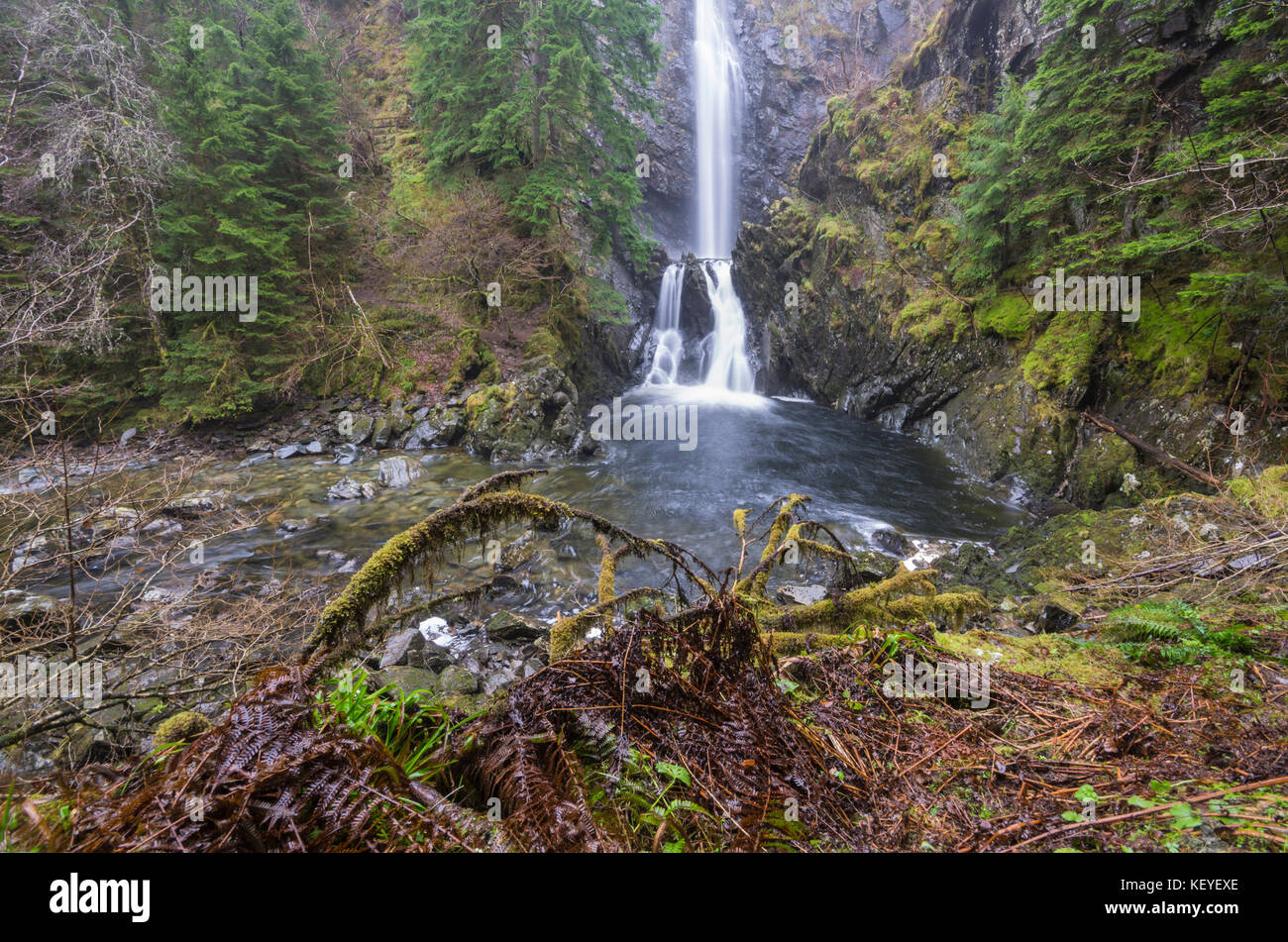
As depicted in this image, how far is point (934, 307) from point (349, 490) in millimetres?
16982

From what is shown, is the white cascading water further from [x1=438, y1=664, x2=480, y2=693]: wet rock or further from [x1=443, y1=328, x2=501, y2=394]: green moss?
[x1=438, y1=664, x2=480, y2=693]: wet rock

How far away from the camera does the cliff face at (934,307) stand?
9.55 metres

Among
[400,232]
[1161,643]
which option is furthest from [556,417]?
[1161,643]

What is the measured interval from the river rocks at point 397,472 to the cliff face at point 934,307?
13.9 m

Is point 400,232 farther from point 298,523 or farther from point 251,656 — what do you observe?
point 251,656

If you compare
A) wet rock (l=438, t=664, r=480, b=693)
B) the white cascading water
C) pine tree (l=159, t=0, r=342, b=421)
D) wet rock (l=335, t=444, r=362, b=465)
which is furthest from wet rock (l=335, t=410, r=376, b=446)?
the white cascading water

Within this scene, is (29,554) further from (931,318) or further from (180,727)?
(931,318)

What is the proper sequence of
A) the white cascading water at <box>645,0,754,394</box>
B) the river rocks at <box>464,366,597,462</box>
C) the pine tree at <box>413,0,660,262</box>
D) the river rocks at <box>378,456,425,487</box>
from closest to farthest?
the river rocks at <box>378,456,425,487</box> → the river rocks at <box>464,366,597,462</box> → the pine tree at <box>413,0,660,262</box> → the white cascading water at <box>645,0,754,394</box>

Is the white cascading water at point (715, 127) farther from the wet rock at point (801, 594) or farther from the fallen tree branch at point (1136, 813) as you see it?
the fallen tree branch at point (1136, 813)

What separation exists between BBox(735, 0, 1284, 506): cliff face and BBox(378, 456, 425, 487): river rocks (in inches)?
546

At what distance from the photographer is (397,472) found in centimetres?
1117

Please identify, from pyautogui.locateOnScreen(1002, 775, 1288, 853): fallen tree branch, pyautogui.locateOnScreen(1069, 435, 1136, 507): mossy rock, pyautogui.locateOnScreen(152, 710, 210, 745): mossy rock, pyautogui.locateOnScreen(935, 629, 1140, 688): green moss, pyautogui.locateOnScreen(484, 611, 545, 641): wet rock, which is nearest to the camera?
pyautogui.locateOnScreen(1002, 775, 1288, 853): fallen tree branch

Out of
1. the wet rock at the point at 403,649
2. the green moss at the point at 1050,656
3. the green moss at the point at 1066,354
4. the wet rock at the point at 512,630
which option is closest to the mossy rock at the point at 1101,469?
the green moss at the point at 1066,354

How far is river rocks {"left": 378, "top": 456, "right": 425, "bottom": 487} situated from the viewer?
35.9 ft
